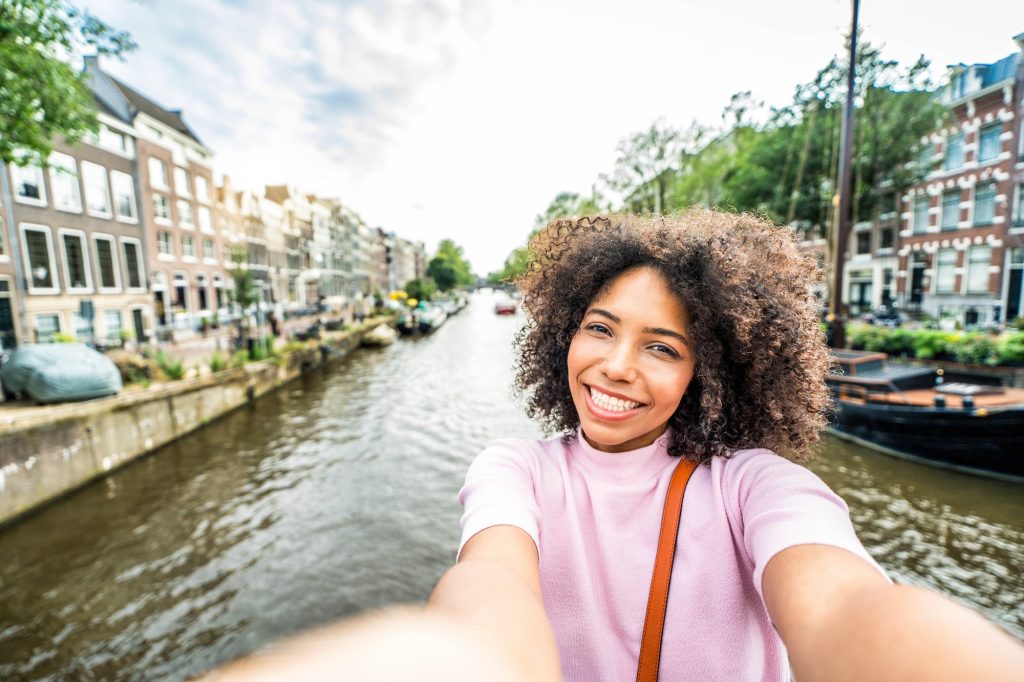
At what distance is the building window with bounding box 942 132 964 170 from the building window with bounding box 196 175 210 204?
37.9 m

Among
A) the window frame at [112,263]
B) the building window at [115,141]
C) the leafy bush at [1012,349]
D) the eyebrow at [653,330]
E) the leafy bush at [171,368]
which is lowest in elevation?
the leafy bush at [171,368]

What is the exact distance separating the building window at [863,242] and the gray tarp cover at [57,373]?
105 ft

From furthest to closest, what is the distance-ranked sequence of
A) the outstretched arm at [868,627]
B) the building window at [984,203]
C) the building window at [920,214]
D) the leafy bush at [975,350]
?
the building window at [920,214], the building window at [984,203], the leafy bush at [975,350], the outstretched arm at [868,627]

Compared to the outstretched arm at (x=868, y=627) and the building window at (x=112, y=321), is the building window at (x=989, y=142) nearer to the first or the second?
the outstretched arm at (x=868, y=627)

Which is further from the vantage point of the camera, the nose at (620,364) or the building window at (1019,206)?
the building window at (1019,206)

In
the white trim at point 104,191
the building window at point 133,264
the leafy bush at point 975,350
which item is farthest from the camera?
the building window at point 133,264

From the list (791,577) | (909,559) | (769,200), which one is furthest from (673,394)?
(769,200)

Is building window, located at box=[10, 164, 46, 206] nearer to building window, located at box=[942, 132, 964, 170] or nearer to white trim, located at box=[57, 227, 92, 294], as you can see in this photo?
white trim, located at box=[57, 227, 92, 294]

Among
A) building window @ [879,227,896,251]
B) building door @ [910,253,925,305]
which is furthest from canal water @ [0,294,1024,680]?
building window @ [879,227,896,251]

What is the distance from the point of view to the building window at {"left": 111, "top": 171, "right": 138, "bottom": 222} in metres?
20.8

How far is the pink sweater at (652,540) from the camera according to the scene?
1.09 meters

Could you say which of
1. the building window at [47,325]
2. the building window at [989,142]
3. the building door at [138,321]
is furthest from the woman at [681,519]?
the building door at [138,321]

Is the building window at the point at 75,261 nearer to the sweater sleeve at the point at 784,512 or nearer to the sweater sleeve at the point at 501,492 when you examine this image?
the sweater sleeve at the point at 501,492

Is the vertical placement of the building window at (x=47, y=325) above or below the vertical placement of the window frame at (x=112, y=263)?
below
